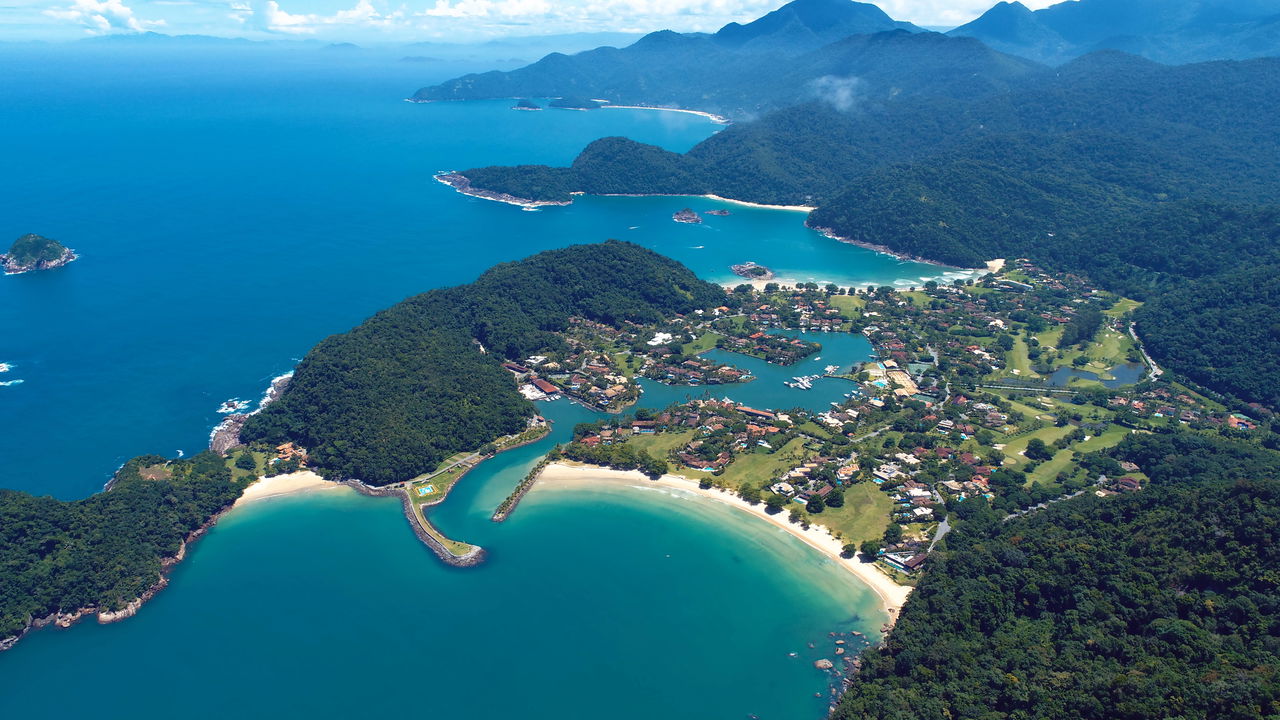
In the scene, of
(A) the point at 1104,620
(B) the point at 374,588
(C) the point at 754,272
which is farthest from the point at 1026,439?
(B) the point at 374,588

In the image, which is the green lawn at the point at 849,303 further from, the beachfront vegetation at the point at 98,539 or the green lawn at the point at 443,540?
the beachfront vegetation at the point at 98,539

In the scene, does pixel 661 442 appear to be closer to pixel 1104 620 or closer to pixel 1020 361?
pixel 1104 620

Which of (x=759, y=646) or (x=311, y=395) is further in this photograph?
(x=311, y=395)

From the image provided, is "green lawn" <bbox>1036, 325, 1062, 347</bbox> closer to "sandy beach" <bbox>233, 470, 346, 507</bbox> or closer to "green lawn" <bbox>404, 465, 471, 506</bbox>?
"green lawn" <bbox>404, 465, 471, 506</bbox>

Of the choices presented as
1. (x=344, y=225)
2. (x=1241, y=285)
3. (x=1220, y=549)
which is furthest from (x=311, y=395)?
(x=1241, y=285)

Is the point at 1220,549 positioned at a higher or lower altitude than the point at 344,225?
higher

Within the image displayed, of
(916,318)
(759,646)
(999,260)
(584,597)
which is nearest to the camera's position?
(759,646)

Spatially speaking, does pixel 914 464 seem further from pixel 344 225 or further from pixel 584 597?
pixel 344 225

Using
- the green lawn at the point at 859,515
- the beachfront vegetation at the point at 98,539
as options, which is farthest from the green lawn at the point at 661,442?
the beachfront vegetation at the point at 98,539

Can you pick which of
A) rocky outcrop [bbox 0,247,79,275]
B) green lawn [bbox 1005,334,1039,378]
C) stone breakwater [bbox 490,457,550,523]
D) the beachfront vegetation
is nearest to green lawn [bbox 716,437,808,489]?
stone breakwater [bbox 490,457,550,523]
